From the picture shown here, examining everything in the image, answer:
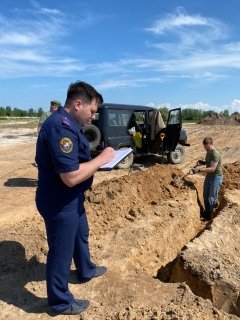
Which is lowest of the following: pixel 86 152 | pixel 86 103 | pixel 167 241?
pixel 167 241

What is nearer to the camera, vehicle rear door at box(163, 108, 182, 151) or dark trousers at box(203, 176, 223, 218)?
dark trousers at box(203, 176, 223, 218)

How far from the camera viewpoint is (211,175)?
8586 mm

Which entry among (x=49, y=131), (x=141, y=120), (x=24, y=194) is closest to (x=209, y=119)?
(x=141, y=120)

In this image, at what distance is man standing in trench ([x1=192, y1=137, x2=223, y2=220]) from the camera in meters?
8.31

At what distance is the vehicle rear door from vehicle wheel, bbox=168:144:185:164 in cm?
51

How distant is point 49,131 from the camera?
3383 mm

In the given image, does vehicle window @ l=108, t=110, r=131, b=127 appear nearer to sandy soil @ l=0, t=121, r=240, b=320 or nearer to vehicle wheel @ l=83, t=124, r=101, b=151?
vehicle wheel @ l=83, t=124, r=101, b=151

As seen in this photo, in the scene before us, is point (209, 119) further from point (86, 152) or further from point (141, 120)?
point (86, 152)

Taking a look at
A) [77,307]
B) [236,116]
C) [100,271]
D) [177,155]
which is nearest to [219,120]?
[236,116]

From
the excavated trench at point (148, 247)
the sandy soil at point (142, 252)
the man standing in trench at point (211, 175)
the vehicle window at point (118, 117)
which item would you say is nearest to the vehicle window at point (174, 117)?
the vehicle window at point (118, 117)

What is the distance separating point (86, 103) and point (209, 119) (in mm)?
31089

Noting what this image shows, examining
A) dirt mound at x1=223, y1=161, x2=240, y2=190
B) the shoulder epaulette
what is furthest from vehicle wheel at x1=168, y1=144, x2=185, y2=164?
the shoulder epaulette

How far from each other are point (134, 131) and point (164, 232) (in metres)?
6.57

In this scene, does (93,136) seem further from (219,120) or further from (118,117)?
(219,120)
